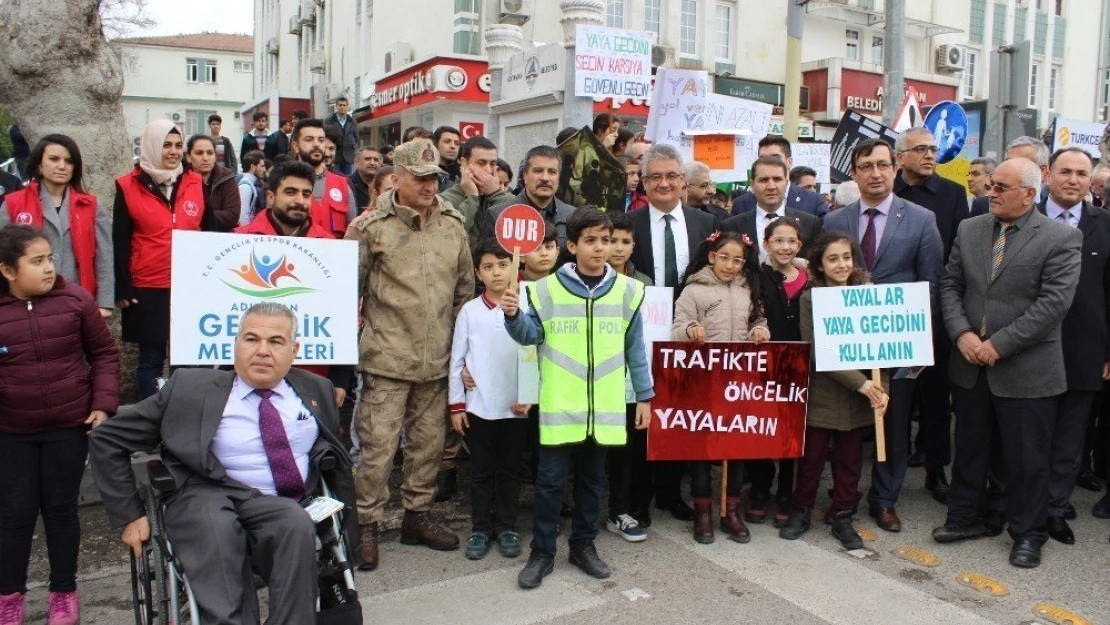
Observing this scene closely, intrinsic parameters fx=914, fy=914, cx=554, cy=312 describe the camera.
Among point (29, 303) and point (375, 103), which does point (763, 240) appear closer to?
point (29, 303)

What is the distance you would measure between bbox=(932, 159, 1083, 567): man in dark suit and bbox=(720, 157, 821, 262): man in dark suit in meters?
0.98

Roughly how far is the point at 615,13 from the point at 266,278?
68.0 ft

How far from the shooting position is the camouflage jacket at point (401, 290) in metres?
4.88

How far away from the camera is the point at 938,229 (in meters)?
6.25

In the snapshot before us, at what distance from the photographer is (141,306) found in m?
5.47

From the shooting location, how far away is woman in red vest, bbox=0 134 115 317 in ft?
16.3

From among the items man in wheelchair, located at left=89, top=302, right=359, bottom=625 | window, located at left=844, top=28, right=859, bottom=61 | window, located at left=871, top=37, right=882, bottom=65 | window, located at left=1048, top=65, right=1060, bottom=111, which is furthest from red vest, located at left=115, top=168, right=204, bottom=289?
window, located at left=1048, top=65, right=1060, bottom=111

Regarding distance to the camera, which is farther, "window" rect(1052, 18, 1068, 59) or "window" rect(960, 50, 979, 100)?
"window" rect(1052, 18, 1068, 59)

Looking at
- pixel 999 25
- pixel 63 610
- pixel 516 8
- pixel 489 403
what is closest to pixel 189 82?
pixel 516 8

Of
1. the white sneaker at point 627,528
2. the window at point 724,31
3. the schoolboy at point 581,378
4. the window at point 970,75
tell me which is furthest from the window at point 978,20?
the schoolboy at point 581,378

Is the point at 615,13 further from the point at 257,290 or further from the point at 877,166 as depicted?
the point at 257,290

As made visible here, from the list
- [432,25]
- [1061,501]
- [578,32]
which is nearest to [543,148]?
[1061,501]

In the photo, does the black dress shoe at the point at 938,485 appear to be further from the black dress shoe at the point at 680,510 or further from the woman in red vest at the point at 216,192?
the woman in red vest at the point at 216,192

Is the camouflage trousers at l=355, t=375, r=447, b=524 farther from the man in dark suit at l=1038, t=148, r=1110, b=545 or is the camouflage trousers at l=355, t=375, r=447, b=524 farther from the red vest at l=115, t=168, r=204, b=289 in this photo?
the man in dark suit at l=1038, t=148, r=1110, b=545
